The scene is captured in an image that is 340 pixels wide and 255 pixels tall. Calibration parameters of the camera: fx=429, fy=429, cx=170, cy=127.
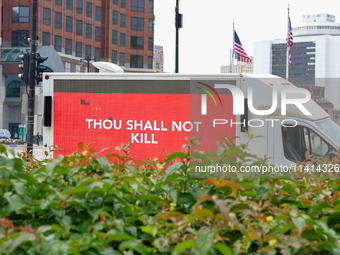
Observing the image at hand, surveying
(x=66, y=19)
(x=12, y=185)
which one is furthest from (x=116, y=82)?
(x=66, y=19)

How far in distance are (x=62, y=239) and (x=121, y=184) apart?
1.53ft

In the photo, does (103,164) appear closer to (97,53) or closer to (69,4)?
(69,4)

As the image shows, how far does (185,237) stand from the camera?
7.43ft

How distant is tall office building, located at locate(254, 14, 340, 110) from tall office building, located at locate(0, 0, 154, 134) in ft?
235

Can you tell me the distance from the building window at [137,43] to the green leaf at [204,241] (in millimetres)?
81849

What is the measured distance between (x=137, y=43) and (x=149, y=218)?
8206 cm

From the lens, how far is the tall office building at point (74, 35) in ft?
210

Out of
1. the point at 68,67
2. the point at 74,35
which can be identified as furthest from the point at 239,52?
the point at 74,35

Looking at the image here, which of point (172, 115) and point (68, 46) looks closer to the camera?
point (172, 115)

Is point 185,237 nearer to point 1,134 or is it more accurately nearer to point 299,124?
point 299,124

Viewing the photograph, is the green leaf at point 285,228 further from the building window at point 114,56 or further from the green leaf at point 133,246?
the building window at point 114,56

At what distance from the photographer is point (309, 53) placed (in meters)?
173

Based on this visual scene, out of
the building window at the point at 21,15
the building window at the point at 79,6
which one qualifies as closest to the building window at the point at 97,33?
the building window at the point at 79,6

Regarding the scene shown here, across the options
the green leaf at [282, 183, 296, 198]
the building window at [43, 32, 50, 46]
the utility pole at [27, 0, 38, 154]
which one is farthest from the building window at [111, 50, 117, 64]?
the green leaf at [282, 183, 296, 198]
